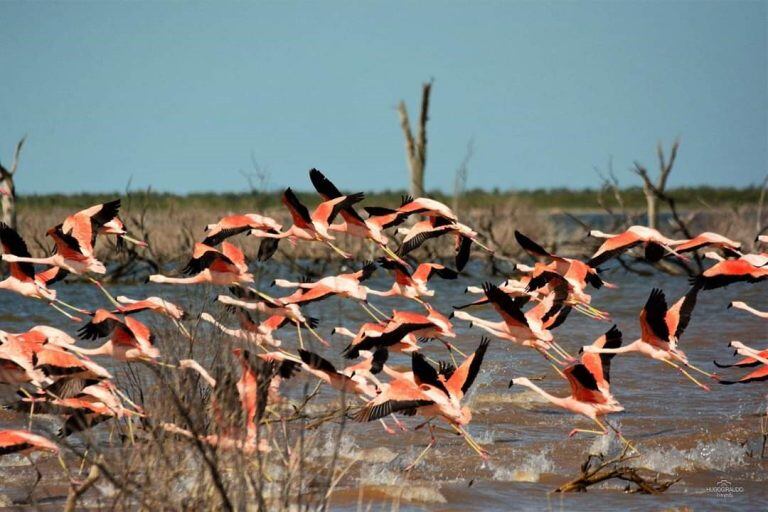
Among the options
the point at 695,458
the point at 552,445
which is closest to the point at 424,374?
the point at 552,445

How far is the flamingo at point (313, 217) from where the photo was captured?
7.48 metres

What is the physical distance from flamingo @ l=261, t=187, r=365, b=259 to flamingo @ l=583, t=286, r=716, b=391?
190cm

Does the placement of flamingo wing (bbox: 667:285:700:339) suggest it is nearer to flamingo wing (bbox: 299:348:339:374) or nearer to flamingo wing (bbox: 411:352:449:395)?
flamingo wing (bbox: 411:352:449:395)

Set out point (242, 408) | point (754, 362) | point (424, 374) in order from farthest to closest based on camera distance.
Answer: point (754, 362), point (424, 374), point (242, 408)

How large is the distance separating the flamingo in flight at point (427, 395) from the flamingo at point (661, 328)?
35.1 inches

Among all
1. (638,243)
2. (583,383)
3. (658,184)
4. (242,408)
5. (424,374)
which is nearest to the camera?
(242,408)

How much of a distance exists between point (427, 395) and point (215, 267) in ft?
7.53

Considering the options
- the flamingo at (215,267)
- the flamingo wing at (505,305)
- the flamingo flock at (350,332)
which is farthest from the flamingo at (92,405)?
the flamingo wing at (505,305)

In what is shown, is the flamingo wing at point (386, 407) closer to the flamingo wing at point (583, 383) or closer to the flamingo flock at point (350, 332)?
the flamingo flock at point (350, 332)

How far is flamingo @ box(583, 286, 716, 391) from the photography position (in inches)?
264

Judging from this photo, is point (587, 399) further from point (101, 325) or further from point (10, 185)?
point (10, 185)

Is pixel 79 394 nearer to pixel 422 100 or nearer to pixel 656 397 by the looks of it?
pixel 656 397

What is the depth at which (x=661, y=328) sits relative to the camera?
686 centimetres

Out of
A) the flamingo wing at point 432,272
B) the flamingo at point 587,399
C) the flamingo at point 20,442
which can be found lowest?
the flamingo at point 20,442
